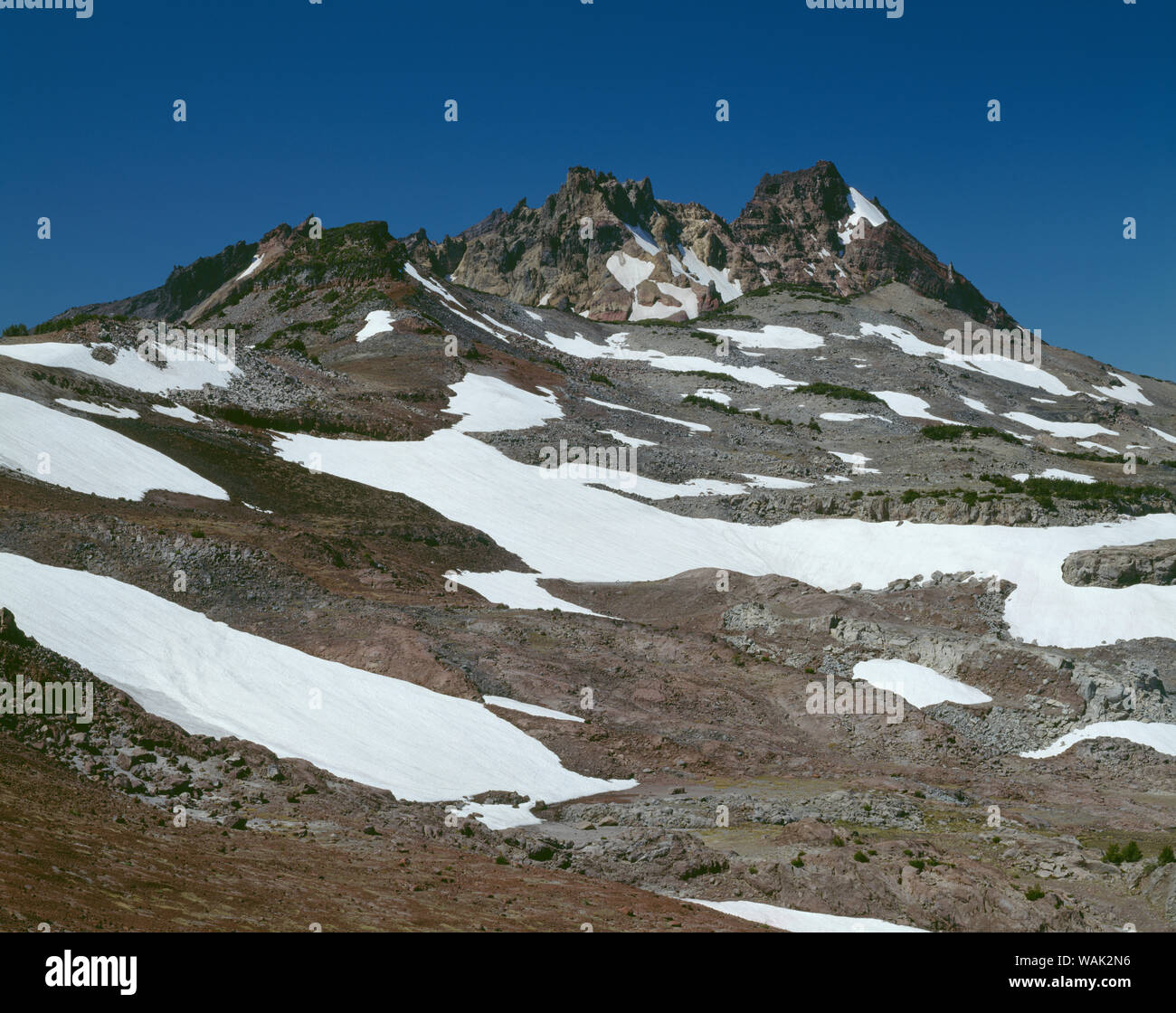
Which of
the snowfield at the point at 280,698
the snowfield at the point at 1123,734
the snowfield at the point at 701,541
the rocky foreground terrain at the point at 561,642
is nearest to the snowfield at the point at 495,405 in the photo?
the rocky foreground terrain at the point at 561,642

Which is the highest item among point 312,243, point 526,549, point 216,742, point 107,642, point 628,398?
point 312,243

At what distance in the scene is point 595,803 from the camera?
27266 mm

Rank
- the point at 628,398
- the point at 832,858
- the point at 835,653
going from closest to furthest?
the point at 832,858, the point at 835,653, the point at 628,398

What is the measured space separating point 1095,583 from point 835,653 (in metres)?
14.7

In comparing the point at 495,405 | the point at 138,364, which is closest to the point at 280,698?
the point at 138,364

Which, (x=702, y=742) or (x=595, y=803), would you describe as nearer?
(x=595, y=803)

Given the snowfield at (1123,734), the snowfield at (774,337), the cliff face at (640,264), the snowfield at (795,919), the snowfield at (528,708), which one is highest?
the cliff face at (640,264)

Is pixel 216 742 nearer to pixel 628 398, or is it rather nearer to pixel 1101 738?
pixel 1101 738

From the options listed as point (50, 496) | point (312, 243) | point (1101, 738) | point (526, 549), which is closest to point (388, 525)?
point (526, 549)

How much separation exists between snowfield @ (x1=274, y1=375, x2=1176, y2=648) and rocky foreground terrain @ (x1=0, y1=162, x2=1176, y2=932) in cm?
25

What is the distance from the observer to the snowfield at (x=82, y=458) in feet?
151

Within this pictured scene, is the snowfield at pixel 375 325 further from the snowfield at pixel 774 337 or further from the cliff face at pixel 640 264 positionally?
the cliff face at pixel 640 264

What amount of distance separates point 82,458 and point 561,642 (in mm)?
27040

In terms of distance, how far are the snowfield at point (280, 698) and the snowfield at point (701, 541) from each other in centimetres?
1723
